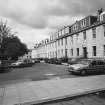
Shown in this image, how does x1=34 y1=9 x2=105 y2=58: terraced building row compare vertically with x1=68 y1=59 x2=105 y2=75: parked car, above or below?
above

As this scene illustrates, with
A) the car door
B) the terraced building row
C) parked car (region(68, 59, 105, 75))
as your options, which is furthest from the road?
the terraced building row

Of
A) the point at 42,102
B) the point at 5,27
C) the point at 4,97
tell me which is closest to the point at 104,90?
the point at 42,102

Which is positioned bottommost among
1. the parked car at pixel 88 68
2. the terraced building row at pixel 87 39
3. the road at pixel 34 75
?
the road at pixel 34 75

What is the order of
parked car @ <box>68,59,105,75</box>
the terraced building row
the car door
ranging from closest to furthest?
parked car @ <box>68,59,105,75</box> → the car door → the terraced building row

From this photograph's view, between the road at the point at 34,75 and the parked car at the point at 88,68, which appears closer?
the road at the point at 34,75

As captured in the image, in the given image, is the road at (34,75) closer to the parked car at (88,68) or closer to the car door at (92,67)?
the parked car at (88,68)

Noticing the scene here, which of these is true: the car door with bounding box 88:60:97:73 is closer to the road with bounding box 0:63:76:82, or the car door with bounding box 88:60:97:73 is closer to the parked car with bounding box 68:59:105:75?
the parked car with bounding box 68:59:105:75

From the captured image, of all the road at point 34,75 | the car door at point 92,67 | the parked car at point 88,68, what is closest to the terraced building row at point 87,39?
the parked car at point 88,68

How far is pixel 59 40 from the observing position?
36094 mm

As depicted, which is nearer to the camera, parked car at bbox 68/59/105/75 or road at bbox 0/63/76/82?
road at bbox 0/63/76/82

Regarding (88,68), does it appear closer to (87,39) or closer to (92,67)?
(92,67)

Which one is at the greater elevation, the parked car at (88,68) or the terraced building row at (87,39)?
the terraced building row at (87,39)

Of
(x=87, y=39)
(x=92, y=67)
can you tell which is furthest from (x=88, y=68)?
(x=87, y=39)

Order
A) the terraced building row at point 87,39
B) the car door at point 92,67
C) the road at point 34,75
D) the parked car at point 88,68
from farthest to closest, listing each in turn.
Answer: the terraced building row at point 87,39
the car door at point 92,67
the parked car at point 88,68
the road at point 34,75
